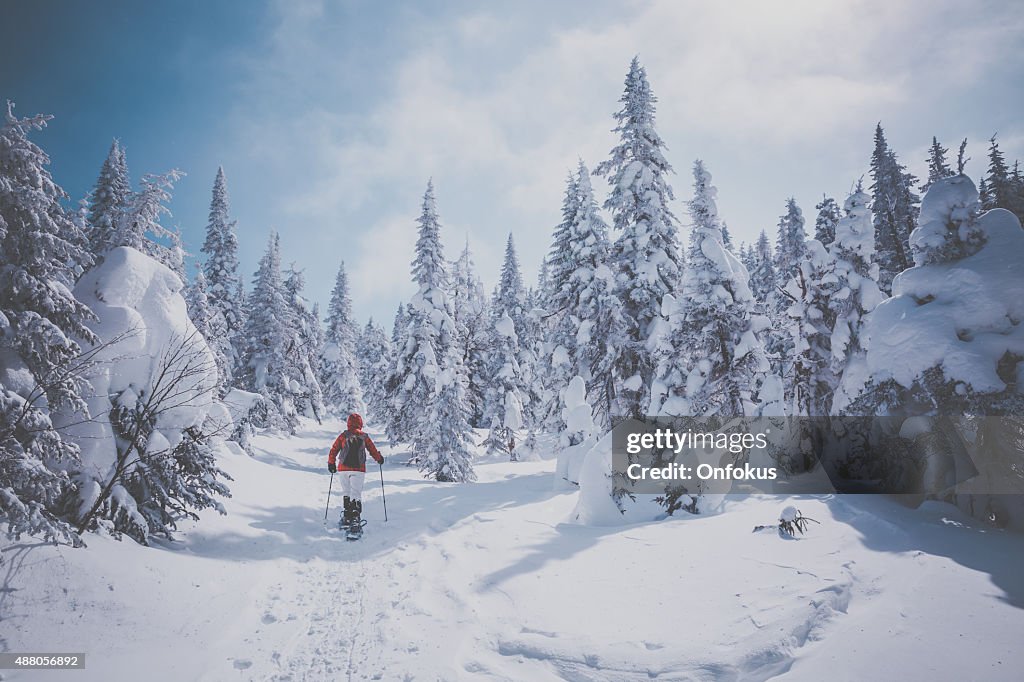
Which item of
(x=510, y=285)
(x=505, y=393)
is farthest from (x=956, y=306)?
(x=510, y=285)

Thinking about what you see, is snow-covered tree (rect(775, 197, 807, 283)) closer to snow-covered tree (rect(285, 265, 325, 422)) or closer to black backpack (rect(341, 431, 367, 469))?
black backpack (rect(341, 431, 367, 469))

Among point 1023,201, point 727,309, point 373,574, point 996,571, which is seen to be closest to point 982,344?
point 996,571

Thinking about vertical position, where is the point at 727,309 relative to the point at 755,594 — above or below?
above

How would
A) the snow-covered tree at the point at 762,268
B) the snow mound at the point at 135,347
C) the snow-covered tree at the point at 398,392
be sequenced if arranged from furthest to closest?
the snow-covered tree at the point at 762,268, the snow-covered tree at the point at 398,392, the snow mound at the point at 135,347

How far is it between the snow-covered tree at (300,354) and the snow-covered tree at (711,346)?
84.7 ft

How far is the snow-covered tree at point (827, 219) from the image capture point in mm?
22312

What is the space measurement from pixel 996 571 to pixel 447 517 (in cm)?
987

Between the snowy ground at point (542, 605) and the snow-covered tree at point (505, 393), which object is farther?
the snow-covered tree at point (505, 393)

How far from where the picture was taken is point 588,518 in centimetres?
1080

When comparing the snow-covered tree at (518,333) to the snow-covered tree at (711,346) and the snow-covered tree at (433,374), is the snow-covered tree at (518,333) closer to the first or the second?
the snow-covered tree at (433,374)

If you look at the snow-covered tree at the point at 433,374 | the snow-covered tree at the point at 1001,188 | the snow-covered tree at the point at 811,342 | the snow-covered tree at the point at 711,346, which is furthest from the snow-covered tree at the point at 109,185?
the snow-covered tree at the point at 1001,188

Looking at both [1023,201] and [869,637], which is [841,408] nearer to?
[1023,201]

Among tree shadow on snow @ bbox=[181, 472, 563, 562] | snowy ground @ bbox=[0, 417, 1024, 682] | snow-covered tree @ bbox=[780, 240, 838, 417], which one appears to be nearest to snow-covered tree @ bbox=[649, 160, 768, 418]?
snowy ground @ bbox=[0, 417, 1024, 682]

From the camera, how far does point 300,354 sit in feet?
109
